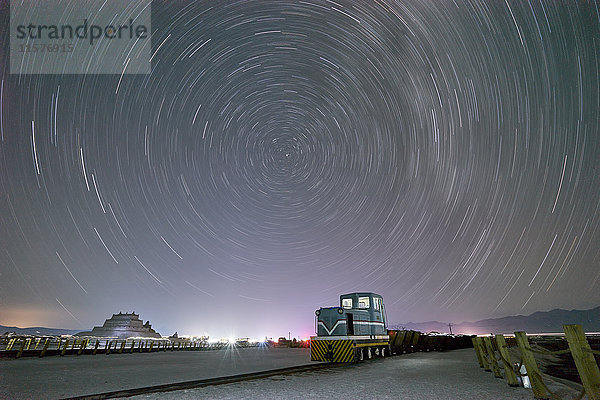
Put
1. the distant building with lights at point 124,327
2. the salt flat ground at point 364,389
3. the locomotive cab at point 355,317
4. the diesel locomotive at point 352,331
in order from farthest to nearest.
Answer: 1. the distant building with lights at point 124,327
2. the locomotive cab at point 355,317
3. the diesel locomotive at point 352,331
4. the salt flat ground at point 364,389

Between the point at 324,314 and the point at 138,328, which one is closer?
the point at 324,314

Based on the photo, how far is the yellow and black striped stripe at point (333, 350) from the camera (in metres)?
21.1

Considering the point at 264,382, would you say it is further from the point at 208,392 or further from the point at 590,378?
the point at 590,378

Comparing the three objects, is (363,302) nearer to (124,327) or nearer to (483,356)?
(483,356)

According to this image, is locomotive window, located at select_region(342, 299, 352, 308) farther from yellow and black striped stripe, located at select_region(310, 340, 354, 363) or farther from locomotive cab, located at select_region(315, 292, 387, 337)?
yellow and black striped stripe, located at select_region(310, 340, 354, 363)

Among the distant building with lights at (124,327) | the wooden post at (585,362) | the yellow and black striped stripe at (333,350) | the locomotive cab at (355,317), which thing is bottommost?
the wooden post at (585,362)

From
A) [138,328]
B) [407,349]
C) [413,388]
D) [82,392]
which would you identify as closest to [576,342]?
[413,388]

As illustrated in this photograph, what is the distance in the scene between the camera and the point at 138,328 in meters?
178

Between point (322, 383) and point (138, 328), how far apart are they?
192 meters

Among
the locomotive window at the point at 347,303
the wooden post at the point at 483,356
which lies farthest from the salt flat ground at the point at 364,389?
the locomotive window at the point at 347,303

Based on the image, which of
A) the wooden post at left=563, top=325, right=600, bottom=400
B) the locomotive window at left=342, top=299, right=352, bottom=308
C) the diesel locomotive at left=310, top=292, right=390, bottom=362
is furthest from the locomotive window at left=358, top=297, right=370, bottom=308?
the wooden post at left=563, top=325, right=600, bottom=400

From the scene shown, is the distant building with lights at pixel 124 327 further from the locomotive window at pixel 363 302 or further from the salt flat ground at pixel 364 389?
the salt flat ground at pixel 364 389

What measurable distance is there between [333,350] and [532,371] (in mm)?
13579

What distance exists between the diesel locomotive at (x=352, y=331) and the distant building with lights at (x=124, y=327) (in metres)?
177
